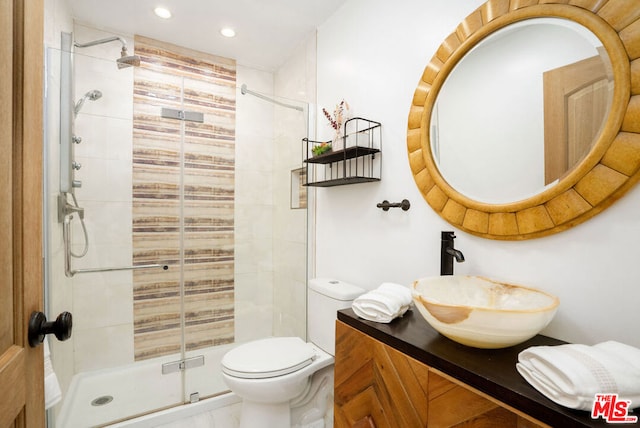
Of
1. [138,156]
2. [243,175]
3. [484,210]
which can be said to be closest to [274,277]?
[243,175]

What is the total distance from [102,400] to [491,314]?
7.40 feet

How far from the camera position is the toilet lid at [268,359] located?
59.6 inches

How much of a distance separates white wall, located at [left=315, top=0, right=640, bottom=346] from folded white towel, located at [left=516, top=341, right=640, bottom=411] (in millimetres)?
240

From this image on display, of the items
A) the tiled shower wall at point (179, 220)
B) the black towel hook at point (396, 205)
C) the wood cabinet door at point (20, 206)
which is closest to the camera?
the wood cabinet door at point (20, 206)

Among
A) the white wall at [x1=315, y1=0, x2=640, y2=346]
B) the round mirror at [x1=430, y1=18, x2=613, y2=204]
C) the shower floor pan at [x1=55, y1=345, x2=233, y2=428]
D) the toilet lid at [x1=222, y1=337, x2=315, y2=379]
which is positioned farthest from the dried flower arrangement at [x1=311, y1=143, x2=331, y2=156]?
the shower floor pan at [x1=55, y1=345, x2=233, y2=428]

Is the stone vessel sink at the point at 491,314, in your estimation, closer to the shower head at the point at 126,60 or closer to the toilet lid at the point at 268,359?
the toilet lid at the point at 268,359

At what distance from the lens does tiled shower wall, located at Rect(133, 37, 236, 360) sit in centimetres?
216

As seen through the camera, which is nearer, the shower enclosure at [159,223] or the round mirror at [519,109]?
the round mirror at [519,109]

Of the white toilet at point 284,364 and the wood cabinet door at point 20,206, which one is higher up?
the wood cabinet door at point 20,206

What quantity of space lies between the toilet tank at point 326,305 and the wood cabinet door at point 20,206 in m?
1.19

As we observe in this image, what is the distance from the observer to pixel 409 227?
1495mm

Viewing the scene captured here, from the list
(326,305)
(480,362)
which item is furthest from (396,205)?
(480,362)

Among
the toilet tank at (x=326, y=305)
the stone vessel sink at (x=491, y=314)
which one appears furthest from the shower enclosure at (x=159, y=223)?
the stone vessel sink at (x=491, y=314)

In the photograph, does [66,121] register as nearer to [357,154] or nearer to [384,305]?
[357,154]
